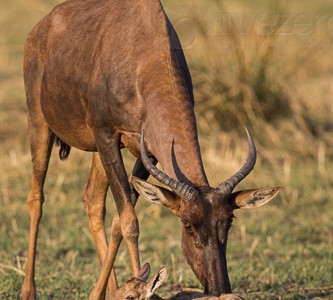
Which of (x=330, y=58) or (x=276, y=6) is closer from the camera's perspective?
(x=276, y=6)

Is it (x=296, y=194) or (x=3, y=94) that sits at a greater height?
(x=3, y=94)

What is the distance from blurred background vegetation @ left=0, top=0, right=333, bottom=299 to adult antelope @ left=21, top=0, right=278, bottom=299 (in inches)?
41.5

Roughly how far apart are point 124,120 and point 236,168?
20.2 feet

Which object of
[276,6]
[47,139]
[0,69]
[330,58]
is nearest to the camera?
[47,139]

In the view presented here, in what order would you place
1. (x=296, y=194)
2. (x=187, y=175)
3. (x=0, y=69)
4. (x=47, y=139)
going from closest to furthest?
(x=187, y=175)
(x=47, y=139)
(x=296, y=194)
(x=0, y=69)

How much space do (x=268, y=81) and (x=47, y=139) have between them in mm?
6342

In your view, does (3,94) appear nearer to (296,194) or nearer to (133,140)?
(296,194)

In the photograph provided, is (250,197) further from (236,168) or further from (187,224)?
(236,168)

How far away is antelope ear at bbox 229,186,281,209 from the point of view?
6875 millimetres

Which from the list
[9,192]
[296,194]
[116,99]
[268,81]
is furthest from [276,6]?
[116,99]

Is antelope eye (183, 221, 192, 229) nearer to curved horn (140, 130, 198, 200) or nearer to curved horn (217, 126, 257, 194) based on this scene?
curved horn (140, 130, 198, 200)

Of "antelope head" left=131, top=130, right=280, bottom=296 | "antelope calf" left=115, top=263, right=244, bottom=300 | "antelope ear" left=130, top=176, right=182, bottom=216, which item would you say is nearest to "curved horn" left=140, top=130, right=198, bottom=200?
"antelope head" left=131, top=130, right=280, bottom=296

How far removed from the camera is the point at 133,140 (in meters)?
7.54

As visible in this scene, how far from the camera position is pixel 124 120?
7512 mm
